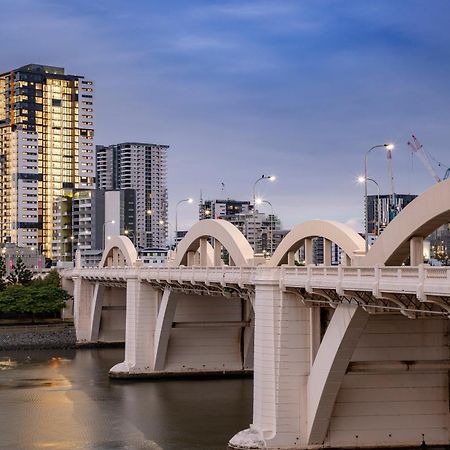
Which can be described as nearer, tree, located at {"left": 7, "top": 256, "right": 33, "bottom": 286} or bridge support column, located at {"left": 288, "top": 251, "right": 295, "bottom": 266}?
bridge support column, located at {"left": 288, "top": 251, "right": 295, "bottom": 266}

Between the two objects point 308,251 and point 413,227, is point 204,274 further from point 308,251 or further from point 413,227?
point 413,227

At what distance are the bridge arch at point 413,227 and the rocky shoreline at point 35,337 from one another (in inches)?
2876

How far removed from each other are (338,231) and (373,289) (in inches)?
450

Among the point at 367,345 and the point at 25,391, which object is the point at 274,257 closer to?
the point at 367,345

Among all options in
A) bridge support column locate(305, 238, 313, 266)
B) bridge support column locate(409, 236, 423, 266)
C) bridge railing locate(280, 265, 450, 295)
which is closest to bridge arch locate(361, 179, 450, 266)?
bridge support column locate(409, 236, 423, 266)

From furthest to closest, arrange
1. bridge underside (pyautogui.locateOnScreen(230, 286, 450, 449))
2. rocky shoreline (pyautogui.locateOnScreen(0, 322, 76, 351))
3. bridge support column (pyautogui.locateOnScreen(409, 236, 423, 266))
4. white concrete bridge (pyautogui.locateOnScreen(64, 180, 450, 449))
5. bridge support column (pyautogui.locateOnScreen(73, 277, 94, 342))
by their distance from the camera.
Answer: bridge support column (pyautogui.locateOnScreen(73, 277, 94, 342)), rocky shoreline (pyautogui.locateOnScreen(0, 322, 76, 351)), bridge underside (pyautogui.locateOnScreen(230, 286, 450, 449)), bridge support column (pyautogui.locateOnScreen(409, 236, 423, 266)), white concrete bridge (pyautogui.locateOnScreen(64, 180, 450, 449))

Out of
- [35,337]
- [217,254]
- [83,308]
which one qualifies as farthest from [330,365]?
[35,337]

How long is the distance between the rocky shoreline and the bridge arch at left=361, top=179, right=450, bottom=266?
73.0 m

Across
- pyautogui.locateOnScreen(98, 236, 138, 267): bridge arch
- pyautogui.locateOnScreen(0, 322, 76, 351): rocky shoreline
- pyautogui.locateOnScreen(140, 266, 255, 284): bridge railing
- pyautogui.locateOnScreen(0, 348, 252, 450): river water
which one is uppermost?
pyautogui.locateOnScreen(98, 236, 138, 267): bridge arch

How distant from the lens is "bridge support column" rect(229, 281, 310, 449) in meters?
47.2

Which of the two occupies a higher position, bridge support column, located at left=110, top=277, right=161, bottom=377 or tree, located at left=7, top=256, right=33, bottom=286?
tree, located at left=7, top=256, right=33, bottom=286

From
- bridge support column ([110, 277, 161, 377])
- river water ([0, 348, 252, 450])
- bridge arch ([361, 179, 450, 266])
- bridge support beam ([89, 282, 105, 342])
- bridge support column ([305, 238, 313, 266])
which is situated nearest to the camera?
bridge arch ([361, 179, 450, 266])

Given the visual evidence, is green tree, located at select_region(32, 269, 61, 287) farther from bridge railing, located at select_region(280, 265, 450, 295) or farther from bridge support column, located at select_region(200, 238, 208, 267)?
bridge railing, located at select_region(280, 265, 450, 295)

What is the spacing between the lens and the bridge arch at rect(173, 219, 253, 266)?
2482 inches
